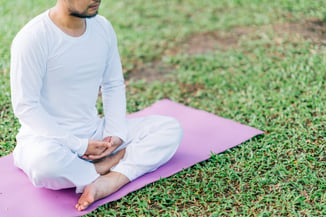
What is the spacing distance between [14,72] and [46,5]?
349 cm

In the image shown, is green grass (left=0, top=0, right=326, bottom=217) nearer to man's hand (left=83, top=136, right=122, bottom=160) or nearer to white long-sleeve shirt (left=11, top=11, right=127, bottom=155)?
man's hand (left=83, top=136, right=122, bottom=160)

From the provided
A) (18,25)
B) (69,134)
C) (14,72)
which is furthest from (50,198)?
(18,25)

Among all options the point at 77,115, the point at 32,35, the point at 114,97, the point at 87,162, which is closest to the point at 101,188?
the point at 87,162

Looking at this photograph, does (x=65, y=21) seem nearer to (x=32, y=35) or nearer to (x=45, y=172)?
(x=32, y=35)

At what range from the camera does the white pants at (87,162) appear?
2574 millimetres

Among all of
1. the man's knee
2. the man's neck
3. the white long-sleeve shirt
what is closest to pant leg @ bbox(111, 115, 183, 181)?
the white long-sleeve shirt

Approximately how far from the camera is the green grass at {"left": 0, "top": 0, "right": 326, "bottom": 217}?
9.09 feet

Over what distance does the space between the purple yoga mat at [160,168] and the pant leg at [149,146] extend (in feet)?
0.24

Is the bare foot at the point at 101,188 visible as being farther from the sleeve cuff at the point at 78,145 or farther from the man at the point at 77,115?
the sleeve cuff at the point at 78,145

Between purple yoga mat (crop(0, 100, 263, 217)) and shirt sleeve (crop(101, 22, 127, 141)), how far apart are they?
319mm

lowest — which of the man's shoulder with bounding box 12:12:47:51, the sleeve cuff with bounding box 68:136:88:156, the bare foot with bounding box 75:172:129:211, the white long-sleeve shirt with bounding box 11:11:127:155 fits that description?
the bare foot with bounding box 75:172:129:211

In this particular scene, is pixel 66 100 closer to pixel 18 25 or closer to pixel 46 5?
pixel 18 25

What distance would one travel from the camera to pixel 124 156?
9.91 ft

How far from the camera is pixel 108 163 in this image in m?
2.97
